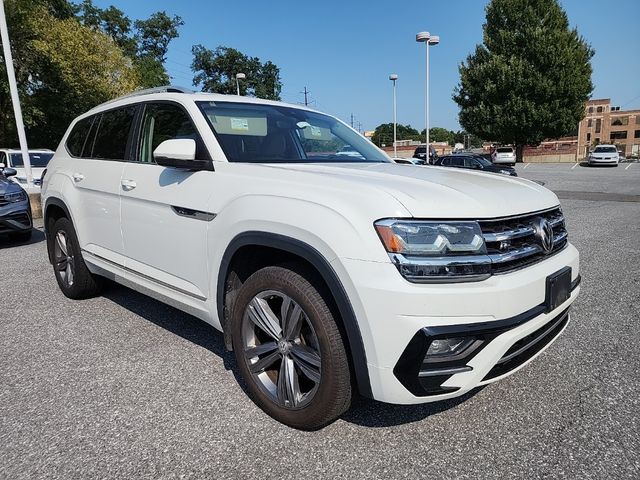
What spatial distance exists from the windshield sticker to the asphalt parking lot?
1.54 m

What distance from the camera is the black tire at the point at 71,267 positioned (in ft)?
13.5

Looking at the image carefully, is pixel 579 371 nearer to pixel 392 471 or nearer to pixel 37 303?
pixel 392 471

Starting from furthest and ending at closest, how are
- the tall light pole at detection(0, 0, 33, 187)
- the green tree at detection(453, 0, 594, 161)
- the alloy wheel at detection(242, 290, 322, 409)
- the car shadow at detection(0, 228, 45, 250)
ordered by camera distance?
the green tree at detection(453, 0, 594, 161)
the tall light pole at detection(0, 0, 33, 187)
the car shadow at detection(0, 228, 45, 250)
the alloy wheel at detection(242, 290, 322, 409)

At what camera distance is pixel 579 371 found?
9.40ft

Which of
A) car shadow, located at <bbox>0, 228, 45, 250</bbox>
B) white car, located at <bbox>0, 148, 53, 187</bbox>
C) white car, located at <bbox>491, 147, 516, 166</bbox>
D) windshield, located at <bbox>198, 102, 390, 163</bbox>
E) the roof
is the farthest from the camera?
white car, located at <bbox>491, 147, 516, 166</bbox>

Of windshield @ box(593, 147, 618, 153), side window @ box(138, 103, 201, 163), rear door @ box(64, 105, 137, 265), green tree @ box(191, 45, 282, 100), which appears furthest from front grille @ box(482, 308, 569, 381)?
green tree @ box(191, 45, 282, 100)

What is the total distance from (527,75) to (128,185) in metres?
34.3

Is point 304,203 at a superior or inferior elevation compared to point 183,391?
superior

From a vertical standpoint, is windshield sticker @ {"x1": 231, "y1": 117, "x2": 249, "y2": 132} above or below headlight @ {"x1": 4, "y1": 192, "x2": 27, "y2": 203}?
above

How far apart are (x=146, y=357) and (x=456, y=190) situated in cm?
232

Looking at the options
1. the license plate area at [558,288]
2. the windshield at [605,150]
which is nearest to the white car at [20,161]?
the license plate area at [558,288]

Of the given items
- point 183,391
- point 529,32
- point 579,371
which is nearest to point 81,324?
point 183,391

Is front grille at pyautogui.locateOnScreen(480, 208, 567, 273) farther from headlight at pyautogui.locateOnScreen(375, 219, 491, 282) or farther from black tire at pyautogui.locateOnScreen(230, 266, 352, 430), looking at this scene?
black tire at pyautogui.locateOnScreen(230, 266, 352, 430)

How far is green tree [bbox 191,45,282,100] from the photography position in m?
67.6
